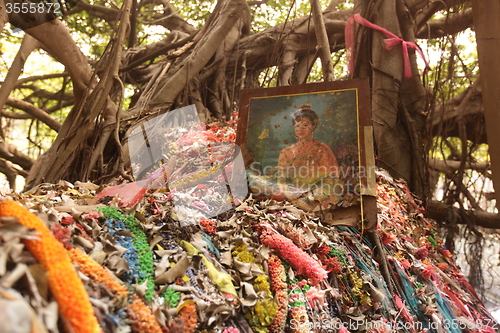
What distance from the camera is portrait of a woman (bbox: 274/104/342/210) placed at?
1.70 metres

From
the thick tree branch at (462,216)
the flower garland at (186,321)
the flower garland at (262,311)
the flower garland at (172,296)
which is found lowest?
Answer: the thick tree branch at (462,216)

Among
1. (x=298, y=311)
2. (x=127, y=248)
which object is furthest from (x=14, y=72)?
(x=298, y=311)

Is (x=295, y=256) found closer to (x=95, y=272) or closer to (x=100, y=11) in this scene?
(x=95, y=272)

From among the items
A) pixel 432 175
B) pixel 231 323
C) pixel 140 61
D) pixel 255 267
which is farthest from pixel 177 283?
pixel 432 175

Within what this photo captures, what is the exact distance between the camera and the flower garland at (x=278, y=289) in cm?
102

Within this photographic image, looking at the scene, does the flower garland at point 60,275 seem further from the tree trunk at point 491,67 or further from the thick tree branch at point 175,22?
the thick tree branch at point 175,22

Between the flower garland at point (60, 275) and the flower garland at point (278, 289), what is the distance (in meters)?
0.52

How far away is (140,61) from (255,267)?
10.9 ft

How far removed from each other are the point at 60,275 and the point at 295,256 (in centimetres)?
78

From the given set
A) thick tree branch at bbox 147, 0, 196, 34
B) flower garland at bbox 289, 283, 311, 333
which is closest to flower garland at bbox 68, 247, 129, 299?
flower garland at bbox 289, 283, 311, 333

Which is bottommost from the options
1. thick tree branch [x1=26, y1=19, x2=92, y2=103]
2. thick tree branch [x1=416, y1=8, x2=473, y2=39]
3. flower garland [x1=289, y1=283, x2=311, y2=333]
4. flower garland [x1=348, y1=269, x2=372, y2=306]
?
flower garland [x1=348, y1=269, x2=372, y2=306]

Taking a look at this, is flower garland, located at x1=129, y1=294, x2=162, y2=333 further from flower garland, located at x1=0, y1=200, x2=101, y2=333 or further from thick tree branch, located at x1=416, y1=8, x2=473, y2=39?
thick tree branch, located at x1=416, y1=8, x2=473, y2=39

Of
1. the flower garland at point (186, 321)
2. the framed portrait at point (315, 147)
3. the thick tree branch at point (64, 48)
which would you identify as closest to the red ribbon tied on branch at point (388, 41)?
the framed portrait at point (315, 147)

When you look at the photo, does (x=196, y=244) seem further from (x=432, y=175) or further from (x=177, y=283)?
(x=432, y=175)
